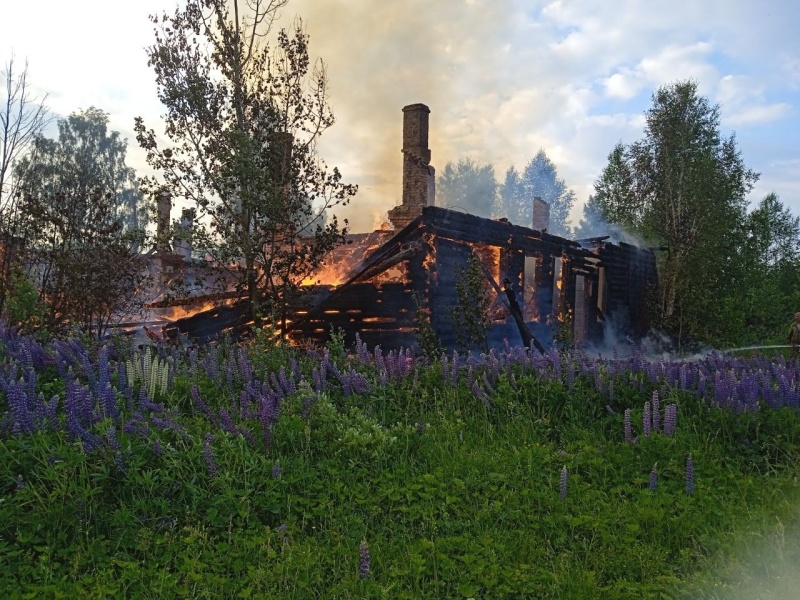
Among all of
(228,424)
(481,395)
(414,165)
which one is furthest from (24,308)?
(414,165)

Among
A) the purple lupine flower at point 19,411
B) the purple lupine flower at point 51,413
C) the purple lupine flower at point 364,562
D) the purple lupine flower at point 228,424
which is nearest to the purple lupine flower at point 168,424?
the purple lupine flower at point 228,424

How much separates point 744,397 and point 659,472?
5.04ft

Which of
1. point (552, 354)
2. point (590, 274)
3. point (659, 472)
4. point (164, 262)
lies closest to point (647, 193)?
point (590, 274)

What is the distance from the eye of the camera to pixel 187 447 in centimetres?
405

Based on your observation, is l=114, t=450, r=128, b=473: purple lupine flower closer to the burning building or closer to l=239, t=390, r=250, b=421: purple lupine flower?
l=239, t=390, r=250, b=421: purple lupine flower

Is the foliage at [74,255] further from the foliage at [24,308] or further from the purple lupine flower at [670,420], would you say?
the purple lupine flower at [670,420]

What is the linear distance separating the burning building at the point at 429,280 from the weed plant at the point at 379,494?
4.66 m

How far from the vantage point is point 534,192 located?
Answer: 70000 millimetres

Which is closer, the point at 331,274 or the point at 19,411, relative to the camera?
the point at 19,411

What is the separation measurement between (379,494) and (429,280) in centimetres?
901

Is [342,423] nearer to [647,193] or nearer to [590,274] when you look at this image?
[590,274]

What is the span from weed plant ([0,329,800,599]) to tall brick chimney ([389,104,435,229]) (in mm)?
15522

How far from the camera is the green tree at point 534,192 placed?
67750 millimetres

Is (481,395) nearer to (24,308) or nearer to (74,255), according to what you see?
(24,308)
